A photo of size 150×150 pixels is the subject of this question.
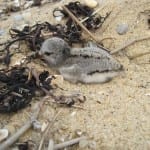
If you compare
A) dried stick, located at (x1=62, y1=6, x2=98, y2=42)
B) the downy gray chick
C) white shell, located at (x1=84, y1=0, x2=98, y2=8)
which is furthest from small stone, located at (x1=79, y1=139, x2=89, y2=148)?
white shell, located at (x1=84, y1=0, x2=98, y2=8)

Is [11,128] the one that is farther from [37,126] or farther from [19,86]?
[19,86]

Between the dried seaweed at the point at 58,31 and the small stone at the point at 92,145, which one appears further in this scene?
the dried seaweed at the point at 58,31

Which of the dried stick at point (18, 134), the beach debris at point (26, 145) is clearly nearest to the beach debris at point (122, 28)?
the dried stick at point (18, 134)

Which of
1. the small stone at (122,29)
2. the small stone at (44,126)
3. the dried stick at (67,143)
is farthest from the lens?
the small stone at (122,29)

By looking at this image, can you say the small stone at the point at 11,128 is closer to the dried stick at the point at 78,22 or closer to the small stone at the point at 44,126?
the small stone at the point at 44,126

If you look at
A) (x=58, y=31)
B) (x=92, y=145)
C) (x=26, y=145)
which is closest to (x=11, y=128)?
(x=26, y=145)

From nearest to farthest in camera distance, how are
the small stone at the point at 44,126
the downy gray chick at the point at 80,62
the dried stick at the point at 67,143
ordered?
1. the dried stick at the point at 67,143
2. the small stone at the point at 44,126
3. the downy gray chick at the point at 80,62

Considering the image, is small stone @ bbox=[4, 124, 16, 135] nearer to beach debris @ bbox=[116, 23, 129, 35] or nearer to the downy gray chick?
the downy gray chick
